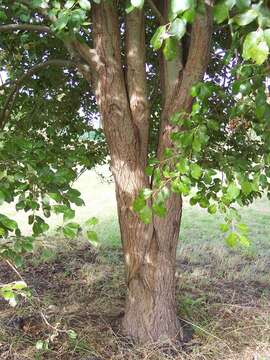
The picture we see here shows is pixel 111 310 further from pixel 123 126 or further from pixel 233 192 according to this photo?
pixel 233 192

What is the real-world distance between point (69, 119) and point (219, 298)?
6.40ft

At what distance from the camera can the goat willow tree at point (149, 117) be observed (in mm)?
1478

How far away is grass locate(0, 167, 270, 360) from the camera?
2492mm

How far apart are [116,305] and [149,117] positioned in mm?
1453

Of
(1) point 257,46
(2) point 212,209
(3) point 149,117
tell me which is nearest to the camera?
(1) point 257,46

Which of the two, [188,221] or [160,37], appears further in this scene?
[188,221]

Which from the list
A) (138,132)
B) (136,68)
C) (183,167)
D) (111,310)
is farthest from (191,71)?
(111,310)

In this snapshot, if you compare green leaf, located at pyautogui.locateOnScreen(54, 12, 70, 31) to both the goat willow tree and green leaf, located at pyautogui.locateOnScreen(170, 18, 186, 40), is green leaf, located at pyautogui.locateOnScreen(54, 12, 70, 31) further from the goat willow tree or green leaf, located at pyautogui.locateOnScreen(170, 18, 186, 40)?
green leaf, located at pyautogui.locateOnScreen(170, 18, 186, 40)

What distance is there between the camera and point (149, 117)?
7.81 feet

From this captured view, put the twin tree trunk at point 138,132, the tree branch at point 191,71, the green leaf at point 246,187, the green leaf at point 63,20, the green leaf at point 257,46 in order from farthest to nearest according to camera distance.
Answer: the twin tree trunk at point 138,132, the tree branch at point 191,71, the green leaf at point 246,187, the green leaf at point 63,20, the green leaf at point 257,46

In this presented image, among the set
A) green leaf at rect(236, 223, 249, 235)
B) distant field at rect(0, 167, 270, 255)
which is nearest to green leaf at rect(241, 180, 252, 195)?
green leaf at rect(236, 223, 249, 235)

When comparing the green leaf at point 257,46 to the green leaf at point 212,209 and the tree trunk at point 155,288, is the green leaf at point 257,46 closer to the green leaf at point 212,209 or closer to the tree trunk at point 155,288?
the green leaf at point 212,209

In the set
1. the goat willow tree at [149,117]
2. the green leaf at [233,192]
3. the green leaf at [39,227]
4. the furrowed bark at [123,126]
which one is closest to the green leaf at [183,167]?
the goat willow tree at [149,117]

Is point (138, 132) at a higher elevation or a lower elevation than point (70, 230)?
higher
